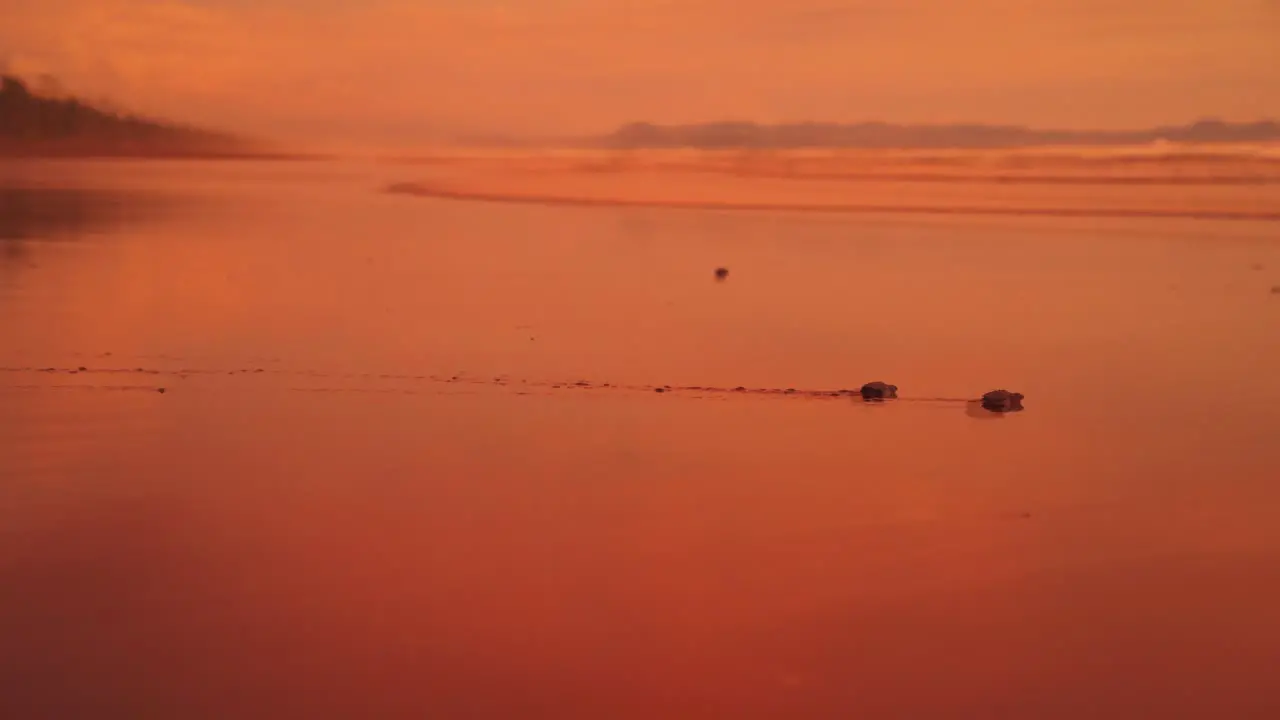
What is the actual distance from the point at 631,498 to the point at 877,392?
2489mm

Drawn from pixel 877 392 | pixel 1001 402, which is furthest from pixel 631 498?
pixel 1001 402

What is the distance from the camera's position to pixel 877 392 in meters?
7.40

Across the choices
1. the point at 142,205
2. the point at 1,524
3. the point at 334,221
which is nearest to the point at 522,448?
the point at 1,524

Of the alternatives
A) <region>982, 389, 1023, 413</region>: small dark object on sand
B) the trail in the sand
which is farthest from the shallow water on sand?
<region>982, 389, 1023, 413</region>: small dark object on sand

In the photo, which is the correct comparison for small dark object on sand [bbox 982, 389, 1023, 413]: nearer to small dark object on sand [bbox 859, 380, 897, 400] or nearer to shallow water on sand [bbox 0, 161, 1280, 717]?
shallow water on sand [bbox 0, 161, 1280, 717]

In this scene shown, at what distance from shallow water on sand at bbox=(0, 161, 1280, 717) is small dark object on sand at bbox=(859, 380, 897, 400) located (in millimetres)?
188

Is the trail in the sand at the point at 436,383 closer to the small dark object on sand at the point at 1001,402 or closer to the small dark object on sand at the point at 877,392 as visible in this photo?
the small dark object on sand at the point at 877,392

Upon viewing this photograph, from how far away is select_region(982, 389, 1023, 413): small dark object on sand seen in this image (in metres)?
7.21

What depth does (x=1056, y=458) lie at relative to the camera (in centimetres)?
623

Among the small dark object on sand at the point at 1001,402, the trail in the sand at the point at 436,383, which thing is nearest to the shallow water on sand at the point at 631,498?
the trail in the sand at the point at 436,383

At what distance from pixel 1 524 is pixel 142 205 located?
55.7 feet

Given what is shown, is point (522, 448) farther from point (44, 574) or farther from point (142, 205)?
point (142, 205)

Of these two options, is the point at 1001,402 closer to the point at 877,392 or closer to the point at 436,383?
the point at 877,392

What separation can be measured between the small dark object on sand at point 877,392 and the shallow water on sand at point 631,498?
188 millimetres
